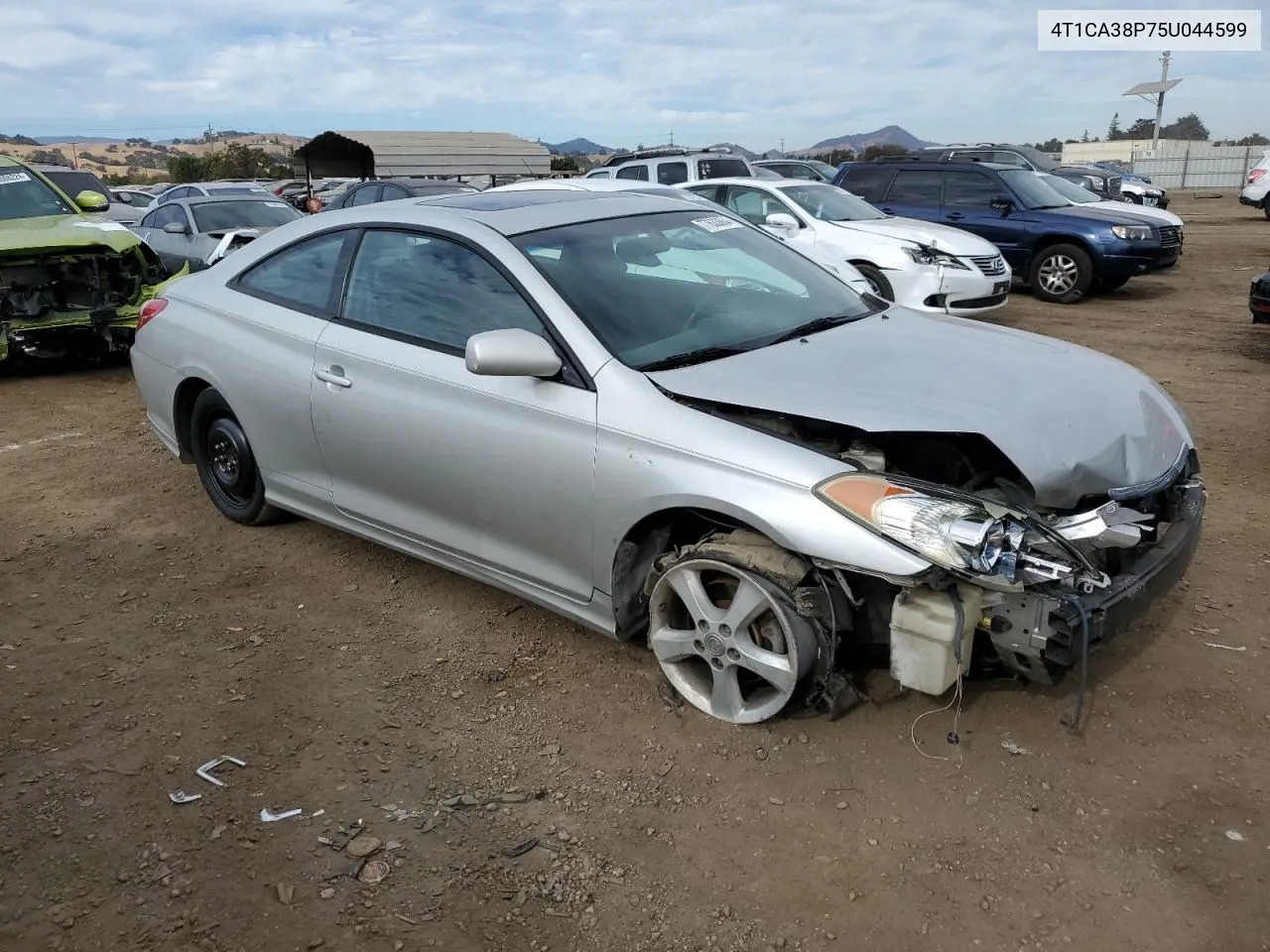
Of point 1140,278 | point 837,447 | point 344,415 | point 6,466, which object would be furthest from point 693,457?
point 1140,278

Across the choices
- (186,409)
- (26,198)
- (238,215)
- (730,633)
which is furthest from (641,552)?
(238,215)

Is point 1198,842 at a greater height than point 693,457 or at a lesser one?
lesser

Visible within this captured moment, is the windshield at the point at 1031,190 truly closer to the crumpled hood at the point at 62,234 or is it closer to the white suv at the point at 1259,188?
the crumpled hood at the point at 62,234

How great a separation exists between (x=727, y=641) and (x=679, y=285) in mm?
1444

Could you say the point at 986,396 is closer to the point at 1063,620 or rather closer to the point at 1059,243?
the point at 1063,620

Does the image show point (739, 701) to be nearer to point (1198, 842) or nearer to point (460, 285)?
point (1198, 842)

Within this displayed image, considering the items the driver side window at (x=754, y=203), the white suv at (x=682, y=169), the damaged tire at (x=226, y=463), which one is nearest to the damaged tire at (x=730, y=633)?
the damaged tire at (x=226, y=463)

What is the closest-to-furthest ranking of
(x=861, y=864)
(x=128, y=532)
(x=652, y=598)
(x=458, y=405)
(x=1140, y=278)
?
(x=861, y=864), (x=652, y=598), (x=458, y=405), (x=128, y=532), (x=1140, y=278)

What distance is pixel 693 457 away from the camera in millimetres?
3041

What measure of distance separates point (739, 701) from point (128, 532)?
11.8 ft

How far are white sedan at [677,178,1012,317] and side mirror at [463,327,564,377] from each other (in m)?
6.39

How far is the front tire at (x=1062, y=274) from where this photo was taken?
12164 mm

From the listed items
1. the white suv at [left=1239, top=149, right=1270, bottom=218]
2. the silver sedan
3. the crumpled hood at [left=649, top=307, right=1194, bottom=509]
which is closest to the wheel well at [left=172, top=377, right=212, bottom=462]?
the silver sedan

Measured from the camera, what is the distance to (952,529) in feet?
8.94
